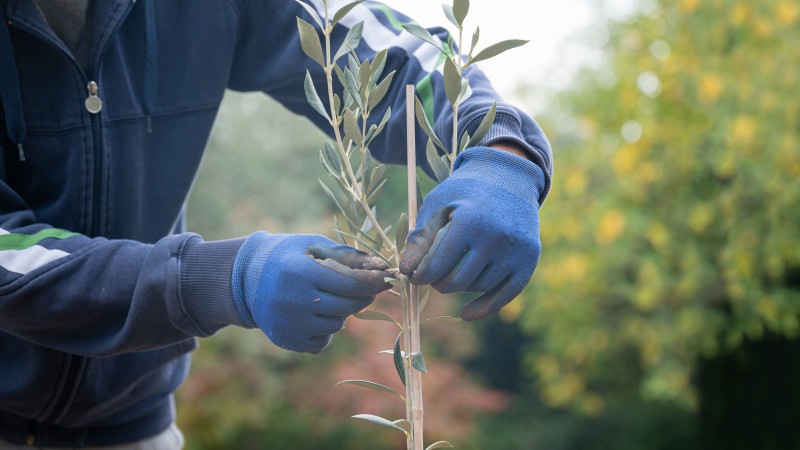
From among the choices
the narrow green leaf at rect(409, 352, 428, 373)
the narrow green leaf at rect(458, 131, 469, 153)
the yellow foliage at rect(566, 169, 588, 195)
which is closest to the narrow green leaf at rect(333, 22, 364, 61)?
the narrow green leaf at rect(458, 131, 469, 153)

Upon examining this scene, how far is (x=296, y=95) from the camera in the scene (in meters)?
1.57

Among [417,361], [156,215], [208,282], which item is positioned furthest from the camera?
[156,215]

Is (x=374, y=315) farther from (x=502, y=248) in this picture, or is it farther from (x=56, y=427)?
(x=56, y=427)

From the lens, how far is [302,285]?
3.47 ft

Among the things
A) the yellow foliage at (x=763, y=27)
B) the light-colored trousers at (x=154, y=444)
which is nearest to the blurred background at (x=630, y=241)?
the yellow foliage at (x=763, y=27)

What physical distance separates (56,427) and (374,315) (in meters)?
0.87

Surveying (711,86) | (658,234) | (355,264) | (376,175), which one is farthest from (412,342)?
(658,234)

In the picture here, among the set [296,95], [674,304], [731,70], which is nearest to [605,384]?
[674,304]

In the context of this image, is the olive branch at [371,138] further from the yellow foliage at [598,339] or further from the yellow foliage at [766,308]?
the yellow foliage at [598,339]

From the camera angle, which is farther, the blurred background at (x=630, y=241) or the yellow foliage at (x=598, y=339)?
the yellow foliage at (x=598, y=339)

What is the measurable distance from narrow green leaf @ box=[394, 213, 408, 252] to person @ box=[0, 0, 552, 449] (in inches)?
1.4

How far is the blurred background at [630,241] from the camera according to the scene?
4.02 meters

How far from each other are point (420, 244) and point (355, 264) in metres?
0.12

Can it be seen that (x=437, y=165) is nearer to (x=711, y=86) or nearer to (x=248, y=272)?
(x=248, y=272)
